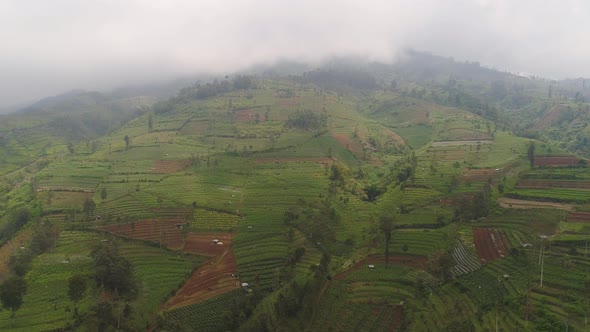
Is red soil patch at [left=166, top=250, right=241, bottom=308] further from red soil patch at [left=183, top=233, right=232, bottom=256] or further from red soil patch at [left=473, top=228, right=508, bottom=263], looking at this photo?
red soil patch at [left=473, top=228, right=508, bottom=263]

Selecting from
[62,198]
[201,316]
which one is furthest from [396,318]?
[62,198]

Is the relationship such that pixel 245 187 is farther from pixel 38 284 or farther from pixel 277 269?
pixel 38 284

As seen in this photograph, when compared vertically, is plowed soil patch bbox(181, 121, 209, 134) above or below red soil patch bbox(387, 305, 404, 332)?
above

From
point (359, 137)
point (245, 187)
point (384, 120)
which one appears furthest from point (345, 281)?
point (384, 120)

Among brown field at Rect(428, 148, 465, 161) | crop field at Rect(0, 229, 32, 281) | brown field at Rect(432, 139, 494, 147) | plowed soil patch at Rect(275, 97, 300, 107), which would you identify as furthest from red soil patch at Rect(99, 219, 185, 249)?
plowed soil patch at Rect(275, 97, 300, 107)

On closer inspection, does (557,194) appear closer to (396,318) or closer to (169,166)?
(396,318)
